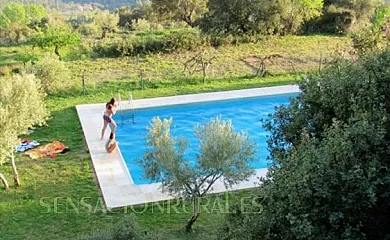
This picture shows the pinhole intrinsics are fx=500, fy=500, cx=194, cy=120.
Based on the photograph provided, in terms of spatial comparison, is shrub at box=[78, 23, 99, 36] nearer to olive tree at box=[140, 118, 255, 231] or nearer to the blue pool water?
the blue pool water

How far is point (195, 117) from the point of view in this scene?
14711 millimetres

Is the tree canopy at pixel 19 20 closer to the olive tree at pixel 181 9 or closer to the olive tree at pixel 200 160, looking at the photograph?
the olive tree at pixel 181 9

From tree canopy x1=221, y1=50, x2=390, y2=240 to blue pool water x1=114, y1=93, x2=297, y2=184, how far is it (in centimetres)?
719

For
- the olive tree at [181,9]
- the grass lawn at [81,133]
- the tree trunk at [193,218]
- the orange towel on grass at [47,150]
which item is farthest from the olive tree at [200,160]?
the olive tree at [181,9]

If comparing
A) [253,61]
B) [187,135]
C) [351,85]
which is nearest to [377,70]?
[351,85]

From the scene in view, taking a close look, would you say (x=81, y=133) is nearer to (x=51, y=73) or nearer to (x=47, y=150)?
(x=47, y=150)

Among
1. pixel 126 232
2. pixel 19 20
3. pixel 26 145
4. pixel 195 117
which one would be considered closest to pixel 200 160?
pixel 126 232

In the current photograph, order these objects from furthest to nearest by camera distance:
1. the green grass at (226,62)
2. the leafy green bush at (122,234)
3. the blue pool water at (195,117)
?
the green grass at (226,62), the blue pool water at (195,117), the leafy green bush at (122,234)

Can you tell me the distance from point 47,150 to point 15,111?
8.45 ft

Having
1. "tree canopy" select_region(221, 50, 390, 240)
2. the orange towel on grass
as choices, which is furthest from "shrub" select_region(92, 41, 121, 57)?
"tree canopy" select_region(221, 50, 390, 240)

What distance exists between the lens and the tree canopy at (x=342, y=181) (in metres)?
4.71

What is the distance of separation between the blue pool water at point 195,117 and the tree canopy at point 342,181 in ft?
23.6

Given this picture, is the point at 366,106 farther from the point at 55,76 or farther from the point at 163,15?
the point at 163,15

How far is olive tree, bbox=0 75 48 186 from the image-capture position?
345 inches
